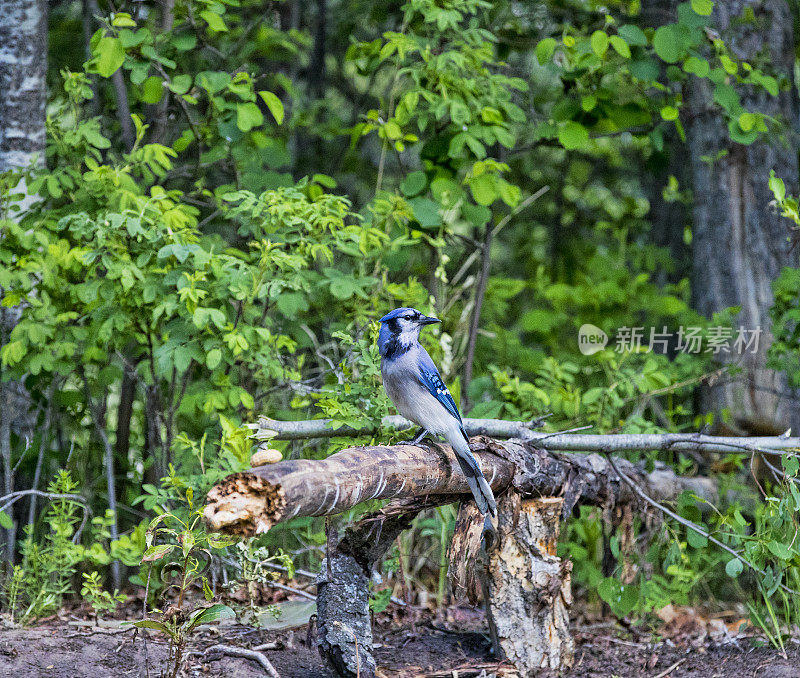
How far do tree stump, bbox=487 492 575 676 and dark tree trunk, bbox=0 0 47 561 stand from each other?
267 cm

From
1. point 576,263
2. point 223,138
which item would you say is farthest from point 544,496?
point 576,263

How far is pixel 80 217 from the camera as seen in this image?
135 inches

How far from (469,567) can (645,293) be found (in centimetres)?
354

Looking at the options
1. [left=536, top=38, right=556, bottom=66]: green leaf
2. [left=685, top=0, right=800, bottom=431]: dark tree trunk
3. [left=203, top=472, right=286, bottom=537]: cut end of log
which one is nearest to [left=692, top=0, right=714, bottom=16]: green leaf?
[left=536, top=38, right=556, bottom=66]: green leaf

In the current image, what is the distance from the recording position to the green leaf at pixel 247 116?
399 centimetres

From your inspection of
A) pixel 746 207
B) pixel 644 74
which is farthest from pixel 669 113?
pixel 746 207

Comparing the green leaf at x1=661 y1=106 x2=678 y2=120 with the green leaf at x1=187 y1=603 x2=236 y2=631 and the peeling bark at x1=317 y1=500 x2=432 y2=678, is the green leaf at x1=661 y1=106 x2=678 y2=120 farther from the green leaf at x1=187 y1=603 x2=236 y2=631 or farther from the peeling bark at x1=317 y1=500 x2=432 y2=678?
the green leaf at x1=187 y1=603 x2=236 y2=631

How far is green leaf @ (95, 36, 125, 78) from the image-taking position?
387 centimetres

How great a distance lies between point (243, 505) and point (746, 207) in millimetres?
4571

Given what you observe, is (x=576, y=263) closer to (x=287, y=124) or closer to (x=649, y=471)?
(x=287, y=124)

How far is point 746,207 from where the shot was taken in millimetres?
5293

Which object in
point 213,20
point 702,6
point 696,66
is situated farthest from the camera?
point 696,66

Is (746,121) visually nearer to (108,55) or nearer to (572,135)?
(572,135)

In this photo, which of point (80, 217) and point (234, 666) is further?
→ point (80, 217)
